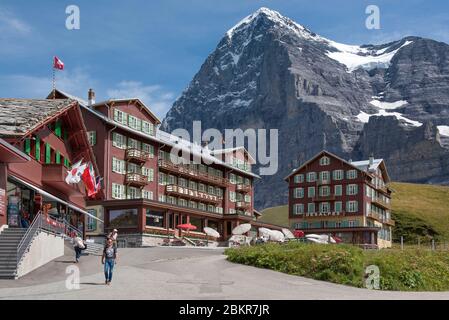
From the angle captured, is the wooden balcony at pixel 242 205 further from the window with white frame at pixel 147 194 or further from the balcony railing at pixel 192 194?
the window with white frame at pixel 147 194

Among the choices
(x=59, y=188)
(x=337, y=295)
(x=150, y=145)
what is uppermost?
(x=150, y=145)

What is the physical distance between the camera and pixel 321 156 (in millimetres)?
104000

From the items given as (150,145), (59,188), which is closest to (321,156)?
(150,145)

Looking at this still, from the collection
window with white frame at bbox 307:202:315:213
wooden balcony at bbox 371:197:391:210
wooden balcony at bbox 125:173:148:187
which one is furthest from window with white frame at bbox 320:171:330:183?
wooden balcony at bbox 125:173:148:187

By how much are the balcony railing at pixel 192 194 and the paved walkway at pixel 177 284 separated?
42.3 meters

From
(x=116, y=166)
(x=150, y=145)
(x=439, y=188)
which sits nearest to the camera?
(x=116, y=166)

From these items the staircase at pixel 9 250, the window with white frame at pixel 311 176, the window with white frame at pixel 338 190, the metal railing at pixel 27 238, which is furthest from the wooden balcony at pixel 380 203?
the staircase at pixel 9 250

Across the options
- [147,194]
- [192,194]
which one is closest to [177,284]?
[147,194]

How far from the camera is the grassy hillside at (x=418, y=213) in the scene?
117 metres

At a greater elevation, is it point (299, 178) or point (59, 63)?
point (59, 63)

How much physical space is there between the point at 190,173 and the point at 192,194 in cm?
286

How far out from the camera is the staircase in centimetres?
2583
